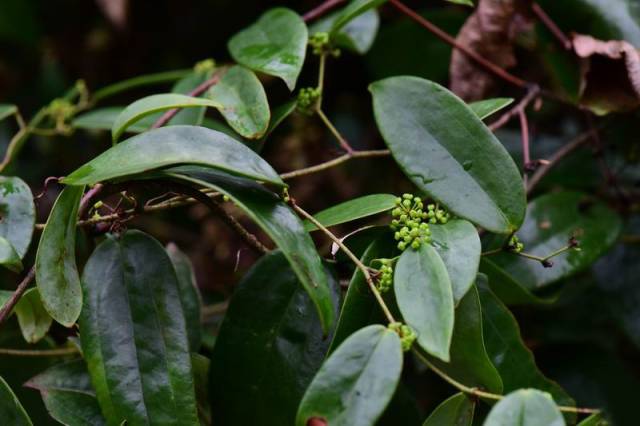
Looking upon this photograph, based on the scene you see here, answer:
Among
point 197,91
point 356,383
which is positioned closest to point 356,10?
point 197,91

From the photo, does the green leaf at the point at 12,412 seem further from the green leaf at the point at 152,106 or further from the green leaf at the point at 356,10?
the green leaf at the point at 356,10

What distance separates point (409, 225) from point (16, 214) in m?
0.33

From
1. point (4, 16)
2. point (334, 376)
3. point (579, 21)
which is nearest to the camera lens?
point (334, 376)

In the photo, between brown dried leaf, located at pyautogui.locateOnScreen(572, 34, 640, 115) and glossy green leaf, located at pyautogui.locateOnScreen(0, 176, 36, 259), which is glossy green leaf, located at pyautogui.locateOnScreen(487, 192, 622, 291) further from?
glossy green leaf, located at pyautogui.locateOnScreen(0, 176, 36, 259)

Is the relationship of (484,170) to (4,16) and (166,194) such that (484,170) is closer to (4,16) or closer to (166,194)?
(166,194)

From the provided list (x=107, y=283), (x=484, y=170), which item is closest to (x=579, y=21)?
(x=484, y=170)

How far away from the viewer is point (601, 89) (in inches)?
32.0

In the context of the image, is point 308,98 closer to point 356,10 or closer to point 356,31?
point 356,10

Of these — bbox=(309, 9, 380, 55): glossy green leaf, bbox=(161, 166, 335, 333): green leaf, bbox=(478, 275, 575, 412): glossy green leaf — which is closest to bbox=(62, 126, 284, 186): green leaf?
bbox=(161, 166, 335, 333): green leaf

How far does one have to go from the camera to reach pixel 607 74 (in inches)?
32.0

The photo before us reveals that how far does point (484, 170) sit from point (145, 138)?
0.89ft

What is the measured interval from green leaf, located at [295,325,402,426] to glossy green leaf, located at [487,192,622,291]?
0.27m

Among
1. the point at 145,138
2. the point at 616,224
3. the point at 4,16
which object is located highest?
the point at 145,138

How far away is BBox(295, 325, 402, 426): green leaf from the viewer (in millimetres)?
479
